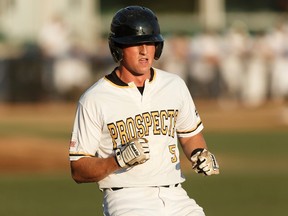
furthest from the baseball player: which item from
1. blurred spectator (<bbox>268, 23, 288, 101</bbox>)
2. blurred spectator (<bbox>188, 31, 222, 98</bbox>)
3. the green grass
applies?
blurred spectator (<bbox>268, 23, 288, 101</bbox>)

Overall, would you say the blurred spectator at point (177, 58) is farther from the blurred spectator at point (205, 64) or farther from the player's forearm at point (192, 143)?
the player's forearm at point (192, 143)

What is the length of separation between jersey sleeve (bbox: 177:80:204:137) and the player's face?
408 mm

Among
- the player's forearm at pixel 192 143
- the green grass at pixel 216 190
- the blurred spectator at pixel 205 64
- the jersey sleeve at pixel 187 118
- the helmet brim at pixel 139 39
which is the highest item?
the helmet brim at pixel 139 39

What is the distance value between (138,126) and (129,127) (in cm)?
6

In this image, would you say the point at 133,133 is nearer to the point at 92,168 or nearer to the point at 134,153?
the point at 92,168

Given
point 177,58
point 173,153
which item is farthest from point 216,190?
point 177,58

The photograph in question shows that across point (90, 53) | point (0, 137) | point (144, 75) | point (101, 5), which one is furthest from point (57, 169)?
point (101, 5)

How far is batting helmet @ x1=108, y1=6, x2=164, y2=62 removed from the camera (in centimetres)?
687

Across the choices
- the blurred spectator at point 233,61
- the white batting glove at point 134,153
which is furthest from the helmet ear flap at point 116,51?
the blurred spectator at point 233,61

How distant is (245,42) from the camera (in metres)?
31.3

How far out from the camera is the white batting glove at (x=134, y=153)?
644cm

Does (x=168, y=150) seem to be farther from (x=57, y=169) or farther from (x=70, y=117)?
(x=70, y=117)

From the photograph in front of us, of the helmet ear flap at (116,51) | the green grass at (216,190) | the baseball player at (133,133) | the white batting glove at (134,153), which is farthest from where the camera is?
the green grass at (216,190)

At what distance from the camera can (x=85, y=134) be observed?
6863mm
